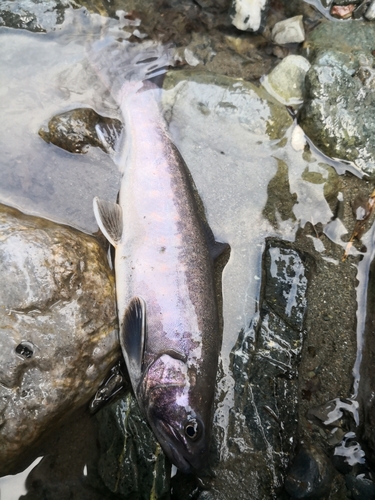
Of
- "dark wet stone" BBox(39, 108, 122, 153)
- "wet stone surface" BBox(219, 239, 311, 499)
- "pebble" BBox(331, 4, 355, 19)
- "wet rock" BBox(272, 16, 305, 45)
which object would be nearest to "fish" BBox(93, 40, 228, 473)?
"dark wet stone" BBox(39, 108, 122, 153)

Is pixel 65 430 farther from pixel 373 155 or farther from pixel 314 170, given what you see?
pixel 373 155

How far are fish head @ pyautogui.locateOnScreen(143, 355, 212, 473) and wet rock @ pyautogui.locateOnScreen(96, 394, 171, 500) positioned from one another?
0.61ft

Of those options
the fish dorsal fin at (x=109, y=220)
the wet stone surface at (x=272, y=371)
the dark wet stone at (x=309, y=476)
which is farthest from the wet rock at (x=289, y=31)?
the dark wet stone at (x=309, y=476)

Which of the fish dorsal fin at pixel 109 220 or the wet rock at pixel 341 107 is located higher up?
the wet rock at pixel 341 107

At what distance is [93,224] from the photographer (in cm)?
401

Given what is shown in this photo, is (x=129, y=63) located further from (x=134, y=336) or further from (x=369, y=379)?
(x=369, y=379)

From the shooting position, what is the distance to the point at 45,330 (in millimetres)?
3217

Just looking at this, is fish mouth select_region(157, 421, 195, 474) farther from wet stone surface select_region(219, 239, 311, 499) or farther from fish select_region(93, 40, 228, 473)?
wet stone surface select_region(219, 239, 311, 499)

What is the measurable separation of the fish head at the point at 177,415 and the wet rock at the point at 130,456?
18 cm

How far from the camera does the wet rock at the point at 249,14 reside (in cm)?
455

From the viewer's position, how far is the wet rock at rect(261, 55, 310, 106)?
4441 mm

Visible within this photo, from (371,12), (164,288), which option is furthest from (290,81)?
(164,288)

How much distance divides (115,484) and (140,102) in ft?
11.2

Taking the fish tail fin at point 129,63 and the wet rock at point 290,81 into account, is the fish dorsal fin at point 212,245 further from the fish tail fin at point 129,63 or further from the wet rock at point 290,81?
the wet rock at point 290,81
